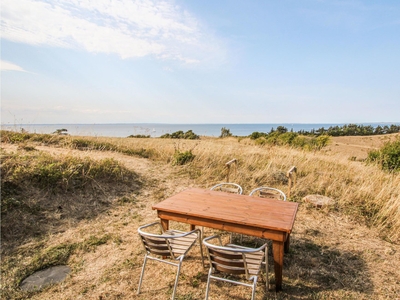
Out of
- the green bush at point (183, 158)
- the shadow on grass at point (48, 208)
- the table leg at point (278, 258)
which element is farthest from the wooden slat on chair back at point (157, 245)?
the green bush at point (183, 158)

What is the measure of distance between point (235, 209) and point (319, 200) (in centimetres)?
295

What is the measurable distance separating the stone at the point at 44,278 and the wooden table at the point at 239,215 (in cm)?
126

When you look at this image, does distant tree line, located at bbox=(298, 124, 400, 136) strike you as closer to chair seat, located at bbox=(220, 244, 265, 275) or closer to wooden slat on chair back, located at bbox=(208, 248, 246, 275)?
chair seat, located at bbox=(220, 244, 265, 275)

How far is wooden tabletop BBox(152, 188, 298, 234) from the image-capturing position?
7.77ft

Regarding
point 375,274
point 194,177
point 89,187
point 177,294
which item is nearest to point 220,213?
point 177,294

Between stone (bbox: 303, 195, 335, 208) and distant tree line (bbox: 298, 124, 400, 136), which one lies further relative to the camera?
distant tree line (bbox: 298, 124, 400, 136)

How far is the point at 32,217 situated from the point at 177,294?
Answer: 9.98 feet

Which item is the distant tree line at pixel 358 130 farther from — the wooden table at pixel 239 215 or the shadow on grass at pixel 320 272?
the wooden table at pixel 239 215

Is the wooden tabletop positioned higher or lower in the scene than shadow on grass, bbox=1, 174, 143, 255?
higher

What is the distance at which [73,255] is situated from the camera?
3266 millimetres

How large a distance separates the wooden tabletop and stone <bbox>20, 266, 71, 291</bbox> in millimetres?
1298

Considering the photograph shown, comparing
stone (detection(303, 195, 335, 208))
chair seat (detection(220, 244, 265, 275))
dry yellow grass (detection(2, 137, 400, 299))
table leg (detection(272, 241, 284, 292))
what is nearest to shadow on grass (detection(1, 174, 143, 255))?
dry yellow grass (detection(2, 137, 400, 299))

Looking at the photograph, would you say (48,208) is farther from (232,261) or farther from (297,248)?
(297,248)

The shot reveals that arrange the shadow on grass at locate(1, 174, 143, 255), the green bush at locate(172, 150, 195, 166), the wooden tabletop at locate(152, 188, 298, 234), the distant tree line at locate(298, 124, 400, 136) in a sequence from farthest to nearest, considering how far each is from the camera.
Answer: the distant tree line at locate(298, 124, 400, 136) → the green bush at locate(172, 150, 195, 166) → the shadow on grass at locate(1, 174, 143, 255) → the wooden tabletop at locate(152, 188, 298, 234)
